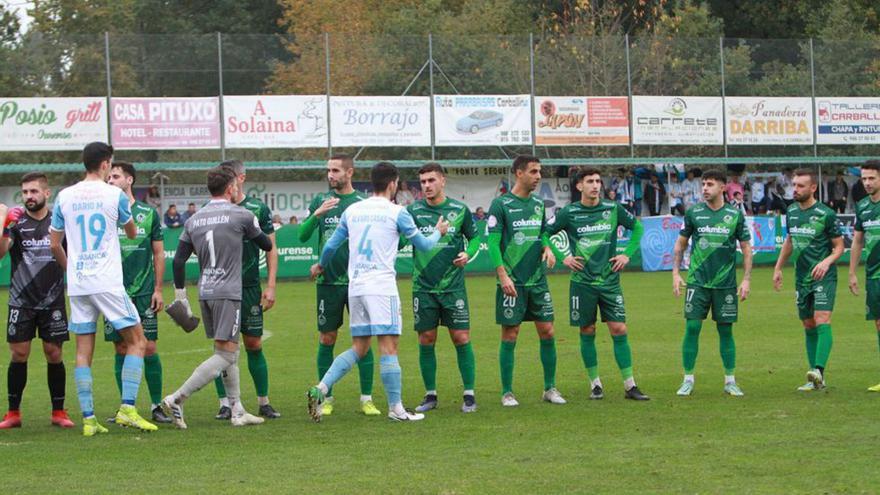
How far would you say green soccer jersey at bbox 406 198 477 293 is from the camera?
37.8 ft

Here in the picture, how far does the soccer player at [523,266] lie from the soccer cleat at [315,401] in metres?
2.06

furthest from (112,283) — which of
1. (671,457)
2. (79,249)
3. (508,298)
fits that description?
(671,457)

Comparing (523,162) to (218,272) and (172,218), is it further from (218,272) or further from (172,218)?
(172,218)

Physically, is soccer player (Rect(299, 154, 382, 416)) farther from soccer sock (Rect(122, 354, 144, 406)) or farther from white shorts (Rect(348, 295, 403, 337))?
soccer sock (Rect(122, 354, 144, 406))

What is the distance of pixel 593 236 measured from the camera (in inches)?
478

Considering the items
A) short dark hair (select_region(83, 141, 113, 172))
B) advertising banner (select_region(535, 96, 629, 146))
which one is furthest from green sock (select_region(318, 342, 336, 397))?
advertising banner (select_region(535, 96, 629, 146))

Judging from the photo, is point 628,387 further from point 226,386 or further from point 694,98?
point 694,98

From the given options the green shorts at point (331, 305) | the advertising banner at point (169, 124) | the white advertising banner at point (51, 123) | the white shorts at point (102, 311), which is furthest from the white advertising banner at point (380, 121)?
the white shorts at point (102, 311)

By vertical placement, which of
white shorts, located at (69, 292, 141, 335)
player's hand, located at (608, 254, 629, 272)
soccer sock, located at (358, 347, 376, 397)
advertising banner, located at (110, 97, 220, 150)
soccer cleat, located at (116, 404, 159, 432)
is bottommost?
soccer cleat, located at (116, 404, 159, 432)

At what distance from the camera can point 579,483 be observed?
782 centimetres

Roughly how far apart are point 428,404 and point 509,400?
0.76m

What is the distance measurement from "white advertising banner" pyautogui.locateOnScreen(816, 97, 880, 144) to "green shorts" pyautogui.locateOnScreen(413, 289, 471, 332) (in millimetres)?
29947

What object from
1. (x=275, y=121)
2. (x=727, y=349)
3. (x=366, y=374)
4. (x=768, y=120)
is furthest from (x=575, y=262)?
(x=768, y=120)

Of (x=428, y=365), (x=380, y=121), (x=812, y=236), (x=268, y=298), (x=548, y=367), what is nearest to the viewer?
(x=268, y=298)
